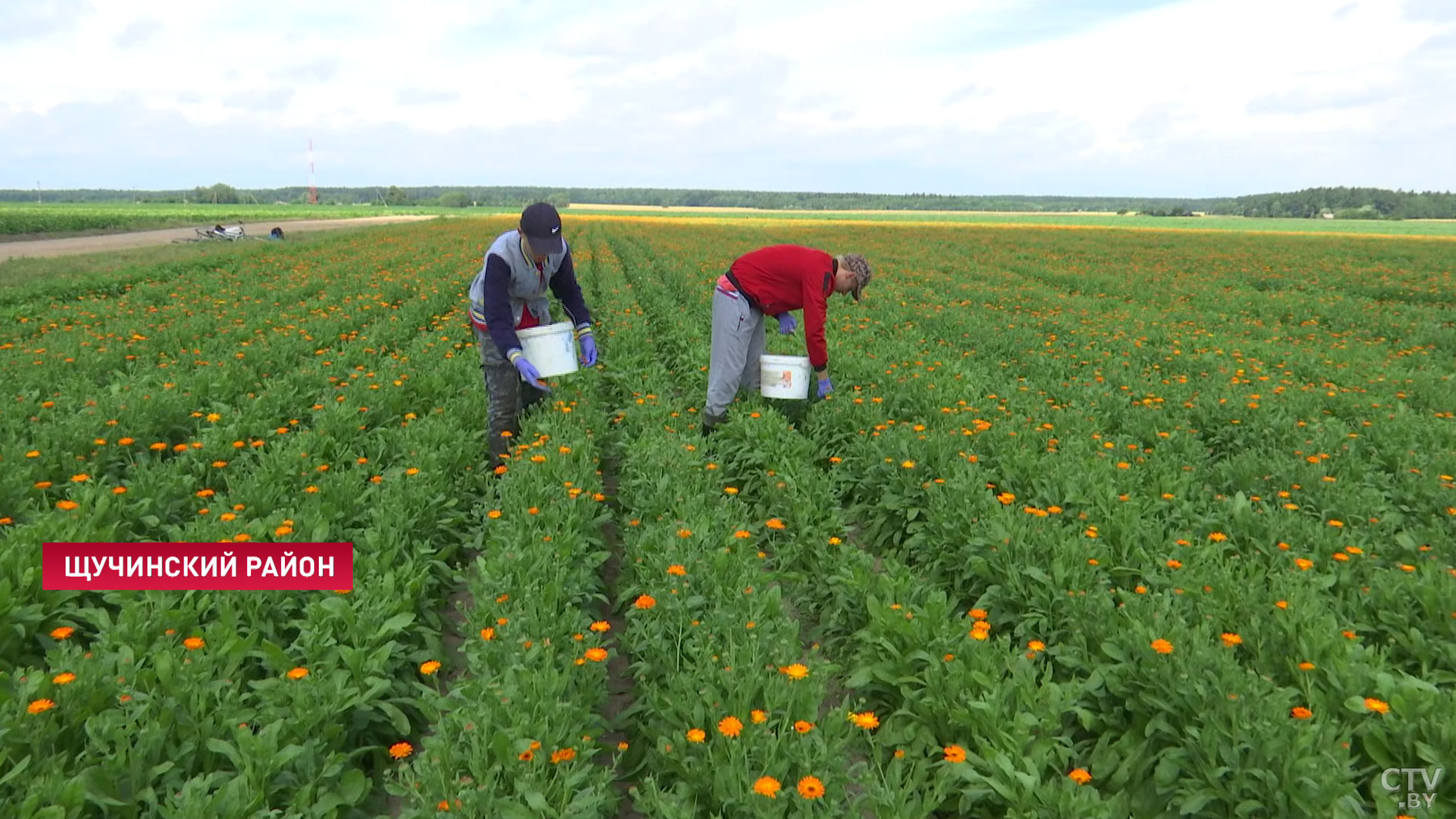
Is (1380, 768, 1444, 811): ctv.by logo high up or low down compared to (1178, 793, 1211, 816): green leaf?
up

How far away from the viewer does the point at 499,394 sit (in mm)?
5355

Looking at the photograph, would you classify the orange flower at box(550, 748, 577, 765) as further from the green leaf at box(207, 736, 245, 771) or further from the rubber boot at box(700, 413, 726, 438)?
the rubber boot at box(700, 413, 726, 438)

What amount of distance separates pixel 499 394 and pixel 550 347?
23.0 inches

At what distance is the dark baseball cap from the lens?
4641 mm

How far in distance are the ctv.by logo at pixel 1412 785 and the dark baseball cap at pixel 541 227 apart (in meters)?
4.56

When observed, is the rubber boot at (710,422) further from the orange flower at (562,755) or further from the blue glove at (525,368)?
the orange flower at (562,755)

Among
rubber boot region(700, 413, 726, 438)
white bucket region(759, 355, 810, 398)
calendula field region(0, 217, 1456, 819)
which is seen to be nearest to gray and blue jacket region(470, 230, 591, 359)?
calendula field region(0, 217, 1456, 819)

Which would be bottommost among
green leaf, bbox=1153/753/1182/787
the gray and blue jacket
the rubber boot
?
green leaf, bbox=1153/753/1182/787

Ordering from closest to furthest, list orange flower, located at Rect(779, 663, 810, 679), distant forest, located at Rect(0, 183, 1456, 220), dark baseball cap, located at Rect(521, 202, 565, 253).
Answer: orange flower, located at Rect(779, 663, 810, 679) < dark baseball cap, located at Rect(521, 202, 565, 253) < distant forest, located at Rect(0, 183, 1456, 220)

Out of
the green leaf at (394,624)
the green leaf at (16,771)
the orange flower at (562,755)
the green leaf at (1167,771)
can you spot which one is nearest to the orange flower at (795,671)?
the orange flower at (562,755)

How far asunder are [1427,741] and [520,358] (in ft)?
15.4

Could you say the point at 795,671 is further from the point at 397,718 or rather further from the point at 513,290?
the point at 513,290

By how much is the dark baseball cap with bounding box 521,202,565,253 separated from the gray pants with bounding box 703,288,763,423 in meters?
1.42

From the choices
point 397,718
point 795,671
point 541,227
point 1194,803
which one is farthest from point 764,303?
point 1194,803
